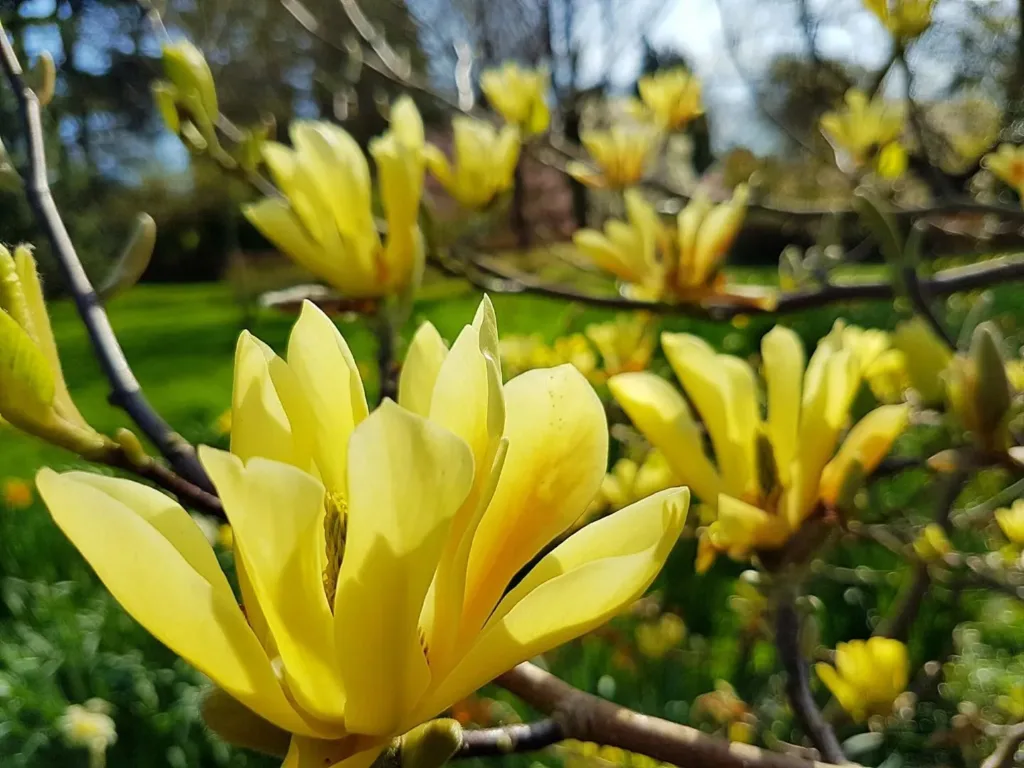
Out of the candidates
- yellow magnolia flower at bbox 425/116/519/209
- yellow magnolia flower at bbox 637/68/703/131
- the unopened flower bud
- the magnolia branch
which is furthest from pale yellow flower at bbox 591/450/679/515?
yellow magnolia flower at bbox 637/68/703/131

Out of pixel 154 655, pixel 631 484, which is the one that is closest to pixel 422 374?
pixel 631 484

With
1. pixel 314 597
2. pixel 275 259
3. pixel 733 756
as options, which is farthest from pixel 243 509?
pixel 275 259

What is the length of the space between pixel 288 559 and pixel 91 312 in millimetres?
243

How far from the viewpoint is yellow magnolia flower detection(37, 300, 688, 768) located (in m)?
0.24

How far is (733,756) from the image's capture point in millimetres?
331

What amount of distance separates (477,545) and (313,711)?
76 mm

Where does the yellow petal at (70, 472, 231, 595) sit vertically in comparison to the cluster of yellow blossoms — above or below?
below

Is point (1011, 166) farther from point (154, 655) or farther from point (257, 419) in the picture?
point (154, 655)

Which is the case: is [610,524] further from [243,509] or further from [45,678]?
[45,678]

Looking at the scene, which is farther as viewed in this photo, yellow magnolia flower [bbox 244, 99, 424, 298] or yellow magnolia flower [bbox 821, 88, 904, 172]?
yellow magnolia flower [bbox 821, 88, 904, 172]

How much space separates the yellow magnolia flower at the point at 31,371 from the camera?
13.2 inches

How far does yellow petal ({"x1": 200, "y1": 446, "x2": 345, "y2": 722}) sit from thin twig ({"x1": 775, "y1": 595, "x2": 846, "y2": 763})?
28 centimetres

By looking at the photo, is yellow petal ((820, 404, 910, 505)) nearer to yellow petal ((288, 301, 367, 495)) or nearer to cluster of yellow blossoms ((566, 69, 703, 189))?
yellow petal ((288, 301, 367, 495))

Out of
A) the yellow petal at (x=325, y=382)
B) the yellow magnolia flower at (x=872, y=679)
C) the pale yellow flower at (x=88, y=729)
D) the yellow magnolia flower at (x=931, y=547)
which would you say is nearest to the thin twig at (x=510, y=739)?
the yellow petal at (x=325, y=382)
